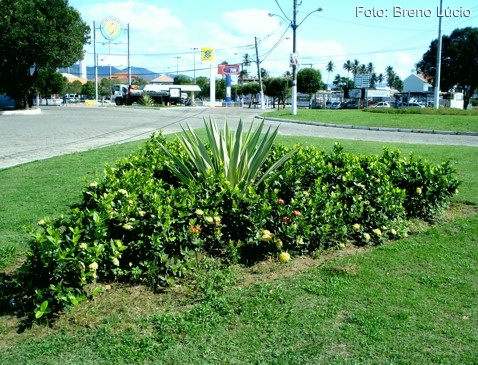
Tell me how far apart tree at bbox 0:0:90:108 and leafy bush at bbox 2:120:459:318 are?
2820 cm

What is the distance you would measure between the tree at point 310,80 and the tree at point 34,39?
106 ft

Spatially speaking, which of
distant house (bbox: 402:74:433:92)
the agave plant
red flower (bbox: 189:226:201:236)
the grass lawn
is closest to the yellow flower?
the grass lawn

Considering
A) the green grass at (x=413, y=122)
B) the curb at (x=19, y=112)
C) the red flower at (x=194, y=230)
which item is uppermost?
the curb at (x=19, y=112)

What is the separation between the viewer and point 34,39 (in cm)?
3005

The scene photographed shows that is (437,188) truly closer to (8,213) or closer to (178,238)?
(178,238)

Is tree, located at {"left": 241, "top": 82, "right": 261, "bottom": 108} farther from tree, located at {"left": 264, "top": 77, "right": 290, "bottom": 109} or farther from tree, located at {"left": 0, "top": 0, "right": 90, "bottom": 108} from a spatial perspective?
tree, located at {"left": 0, "top": 0, "right": 90, "bottom": 108}

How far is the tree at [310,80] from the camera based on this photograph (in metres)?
60.7

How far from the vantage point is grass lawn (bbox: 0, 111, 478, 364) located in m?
Result: 2.82

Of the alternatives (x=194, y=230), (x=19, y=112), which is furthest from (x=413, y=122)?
(x=19, y=112)

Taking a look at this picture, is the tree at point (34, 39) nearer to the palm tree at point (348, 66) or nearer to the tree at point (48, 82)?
the tree at point (48, 82)

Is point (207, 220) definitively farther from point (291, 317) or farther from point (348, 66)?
point (348, 66)

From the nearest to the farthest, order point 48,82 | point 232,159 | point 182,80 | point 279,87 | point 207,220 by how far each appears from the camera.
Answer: point 207,220, point 232,159, point 48,82, point 279,87, point 182,80

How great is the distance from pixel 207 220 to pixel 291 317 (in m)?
1.16

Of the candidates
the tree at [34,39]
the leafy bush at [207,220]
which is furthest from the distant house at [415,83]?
the leafy bush at [207,220]
